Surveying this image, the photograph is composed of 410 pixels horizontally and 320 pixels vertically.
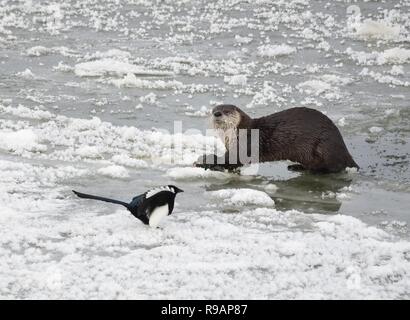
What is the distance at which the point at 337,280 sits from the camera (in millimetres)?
3977

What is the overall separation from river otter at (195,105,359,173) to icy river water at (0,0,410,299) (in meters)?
0.13

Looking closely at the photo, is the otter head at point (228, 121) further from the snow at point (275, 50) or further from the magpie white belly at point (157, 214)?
the snow at point (275, 50)

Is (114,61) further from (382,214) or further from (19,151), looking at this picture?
(382,214)

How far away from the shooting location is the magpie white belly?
14.9 feet

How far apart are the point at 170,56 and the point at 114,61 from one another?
88 cm

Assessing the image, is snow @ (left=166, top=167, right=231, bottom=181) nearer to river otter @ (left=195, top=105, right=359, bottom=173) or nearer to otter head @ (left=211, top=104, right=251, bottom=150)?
river otter @ (left=195, top=105, right=359, bottom=173)

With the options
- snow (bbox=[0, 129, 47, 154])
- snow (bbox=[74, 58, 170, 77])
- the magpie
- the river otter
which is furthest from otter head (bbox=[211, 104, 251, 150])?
snow (bbox=[74, 58, 170, 77])

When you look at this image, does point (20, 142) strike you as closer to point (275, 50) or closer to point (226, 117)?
point (226, 117)

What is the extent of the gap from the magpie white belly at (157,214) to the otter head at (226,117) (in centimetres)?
178

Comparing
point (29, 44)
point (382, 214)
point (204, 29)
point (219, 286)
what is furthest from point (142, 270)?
point (204, 29)

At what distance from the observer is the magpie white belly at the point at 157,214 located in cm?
455

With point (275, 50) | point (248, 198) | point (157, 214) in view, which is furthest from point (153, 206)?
point (275, 50)

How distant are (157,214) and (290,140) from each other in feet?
6.88

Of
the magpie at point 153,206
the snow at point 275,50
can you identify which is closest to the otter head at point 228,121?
the magpie at point 153,206
